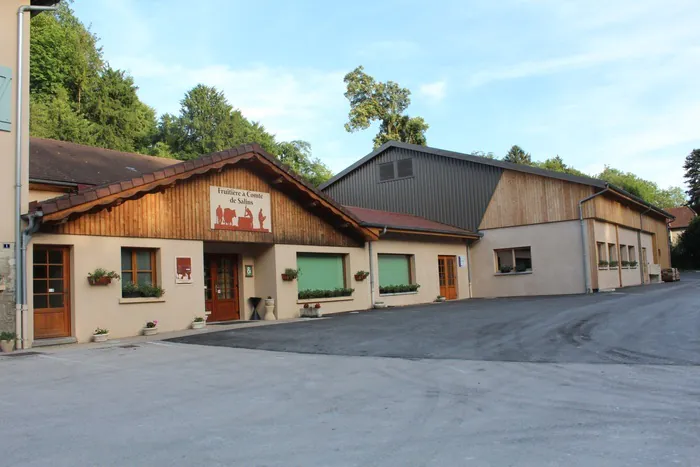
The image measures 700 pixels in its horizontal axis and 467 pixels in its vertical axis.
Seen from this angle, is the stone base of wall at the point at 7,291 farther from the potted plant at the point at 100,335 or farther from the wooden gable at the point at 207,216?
the potted plant at the point at 100,335

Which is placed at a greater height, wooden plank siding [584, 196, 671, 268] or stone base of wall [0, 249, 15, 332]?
wooden plank siding [584, 196, 671, 268]

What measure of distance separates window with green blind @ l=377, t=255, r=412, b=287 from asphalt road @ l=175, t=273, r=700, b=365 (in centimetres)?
535

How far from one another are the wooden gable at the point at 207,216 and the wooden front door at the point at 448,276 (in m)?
5.72

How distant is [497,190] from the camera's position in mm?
24828

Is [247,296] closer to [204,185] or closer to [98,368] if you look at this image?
[204,185]

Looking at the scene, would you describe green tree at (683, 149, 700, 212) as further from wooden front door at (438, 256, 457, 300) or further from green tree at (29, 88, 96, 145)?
green tree at (29, 88, 96, 145)

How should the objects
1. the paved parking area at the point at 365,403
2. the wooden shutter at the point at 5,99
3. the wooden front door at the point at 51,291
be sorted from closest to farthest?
the paved parking area at the point at 365,403
the wooden shutter at the point at 5,99
the wooden front door at the point at 51,291

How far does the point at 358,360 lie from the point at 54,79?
30933 mm

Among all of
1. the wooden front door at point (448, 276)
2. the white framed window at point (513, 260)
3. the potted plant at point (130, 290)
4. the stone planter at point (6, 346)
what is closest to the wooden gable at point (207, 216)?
the potted plant at point (130, 290)

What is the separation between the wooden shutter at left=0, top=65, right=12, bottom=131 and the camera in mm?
11219

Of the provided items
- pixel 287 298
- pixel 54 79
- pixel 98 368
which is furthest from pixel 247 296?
pixel 54 79

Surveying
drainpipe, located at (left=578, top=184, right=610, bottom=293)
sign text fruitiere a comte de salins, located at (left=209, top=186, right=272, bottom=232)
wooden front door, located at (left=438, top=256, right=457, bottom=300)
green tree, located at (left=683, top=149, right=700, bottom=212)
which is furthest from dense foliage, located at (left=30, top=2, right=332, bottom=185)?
green tree, located at (left=683, top=149, right=700, bottom=212)

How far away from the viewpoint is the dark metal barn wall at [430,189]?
83.3 feet

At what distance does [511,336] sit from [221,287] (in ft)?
29.7
